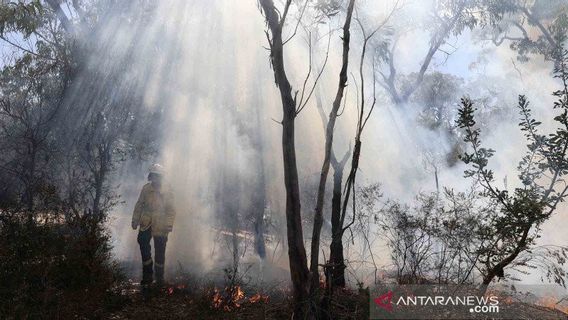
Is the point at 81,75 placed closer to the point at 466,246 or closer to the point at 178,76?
the point at 178,76

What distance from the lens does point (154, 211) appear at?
18.9ft

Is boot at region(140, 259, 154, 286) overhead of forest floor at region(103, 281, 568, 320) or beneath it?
overhead

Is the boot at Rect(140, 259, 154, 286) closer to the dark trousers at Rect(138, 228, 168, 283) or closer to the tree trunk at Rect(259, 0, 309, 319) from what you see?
the dark trousers at Rect(138, 228, 168, 283)

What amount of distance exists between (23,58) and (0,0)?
1.49 m

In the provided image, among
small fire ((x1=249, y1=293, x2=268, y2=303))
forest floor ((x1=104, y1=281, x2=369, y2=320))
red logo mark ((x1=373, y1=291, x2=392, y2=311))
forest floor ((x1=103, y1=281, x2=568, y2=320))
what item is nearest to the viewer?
red logo mark ((x1=373, y1=291, x2=392, y2=311))

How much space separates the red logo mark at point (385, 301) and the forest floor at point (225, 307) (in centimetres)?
22

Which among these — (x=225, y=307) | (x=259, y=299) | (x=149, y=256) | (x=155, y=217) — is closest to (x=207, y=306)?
(x=225, y=307)

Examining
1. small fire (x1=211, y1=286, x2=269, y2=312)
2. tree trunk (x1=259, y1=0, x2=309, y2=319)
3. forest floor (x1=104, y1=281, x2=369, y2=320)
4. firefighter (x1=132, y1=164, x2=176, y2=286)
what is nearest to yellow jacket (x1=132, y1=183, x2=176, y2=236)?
firefighter (x1=132, y1=164, x2=176, y2=286)

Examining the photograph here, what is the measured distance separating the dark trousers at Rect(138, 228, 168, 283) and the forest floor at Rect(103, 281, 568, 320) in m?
0.20

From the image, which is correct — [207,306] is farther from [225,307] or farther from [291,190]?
[291,190]

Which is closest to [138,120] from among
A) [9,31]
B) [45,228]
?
[9,31]

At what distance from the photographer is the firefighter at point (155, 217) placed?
18.7ft

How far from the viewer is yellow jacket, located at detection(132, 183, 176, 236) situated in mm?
5738

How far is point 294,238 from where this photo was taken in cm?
385
